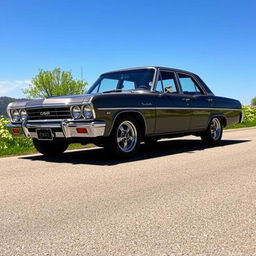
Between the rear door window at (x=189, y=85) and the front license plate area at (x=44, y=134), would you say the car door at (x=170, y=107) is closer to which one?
the rear door window at (x=189, y=85)

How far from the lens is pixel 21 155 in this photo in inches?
327

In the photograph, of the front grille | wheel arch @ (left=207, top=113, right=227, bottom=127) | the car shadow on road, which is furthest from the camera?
wheel arch @ (left=207, top=113, right=227, bottom=127)

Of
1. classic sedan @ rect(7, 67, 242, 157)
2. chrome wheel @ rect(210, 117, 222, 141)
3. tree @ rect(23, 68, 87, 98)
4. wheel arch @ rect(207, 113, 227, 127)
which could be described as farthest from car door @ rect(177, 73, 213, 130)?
tree @ rect(23, 68, 87, 98)

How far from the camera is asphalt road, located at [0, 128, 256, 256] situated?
111 inches

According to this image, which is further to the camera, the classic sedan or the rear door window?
the rear door window

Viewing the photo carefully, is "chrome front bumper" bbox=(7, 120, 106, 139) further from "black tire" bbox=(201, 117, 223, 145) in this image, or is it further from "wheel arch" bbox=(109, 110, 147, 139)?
"black tire" bbox=(201, 117, 223, 145)

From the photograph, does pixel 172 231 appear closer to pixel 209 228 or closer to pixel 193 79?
pixel 209 228

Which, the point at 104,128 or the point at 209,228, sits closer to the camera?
the point at 209,228

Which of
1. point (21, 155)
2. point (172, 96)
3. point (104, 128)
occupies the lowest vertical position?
point (21, 155)

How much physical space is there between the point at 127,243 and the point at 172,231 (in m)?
0.45

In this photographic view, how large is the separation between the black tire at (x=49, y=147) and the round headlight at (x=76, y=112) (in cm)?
141

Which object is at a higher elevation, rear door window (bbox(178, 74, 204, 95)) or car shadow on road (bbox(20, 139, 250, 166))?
rear door window (bbox(178, 74, 204, 95))

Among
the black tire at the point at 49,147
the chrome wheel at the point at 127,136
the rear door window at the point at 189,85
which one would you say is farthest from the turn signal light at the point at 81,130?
the rear door window at the point at 189,85

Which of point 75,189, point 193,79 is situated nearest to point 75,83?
point 193,79
